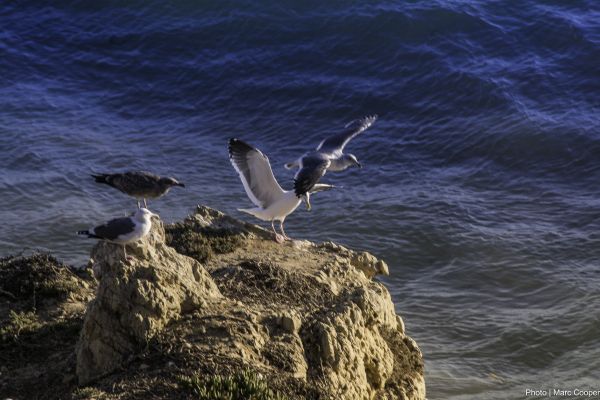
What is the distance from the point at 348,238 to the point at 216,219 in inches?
167

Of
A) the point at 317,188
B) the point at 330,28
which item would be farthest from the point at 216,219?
the point at 330,28

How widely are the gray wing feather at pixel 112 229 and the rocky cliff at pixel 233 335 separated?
226 mm

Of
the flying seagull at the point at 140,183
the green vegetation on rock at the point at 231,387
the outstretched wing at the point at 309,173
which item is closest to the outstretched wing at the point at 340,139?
the outstretched wing at the point at 309,173

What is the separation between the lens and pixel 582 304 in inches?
509

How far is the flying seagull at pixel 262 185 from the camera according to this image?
11227 millimetres

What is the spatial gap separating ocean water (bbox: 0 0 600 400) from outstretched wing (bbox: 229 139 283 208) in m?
2.64

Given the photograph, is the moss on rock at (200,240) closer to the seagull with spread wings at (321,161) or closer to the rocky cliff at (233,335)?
the rocky cliff at (233,335)

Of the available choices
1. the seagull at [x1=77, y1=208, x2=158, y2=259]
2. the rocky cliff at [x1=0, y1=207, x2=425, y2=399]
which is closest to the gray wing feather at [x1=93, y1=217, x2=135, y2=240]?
the seagull at [x1=77, y1=208, x2=158, y2=259]

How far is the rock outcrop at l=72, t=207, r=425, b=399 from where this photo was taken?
773 centimetres

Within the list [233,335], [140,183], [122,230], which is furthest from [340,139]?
[233,335]

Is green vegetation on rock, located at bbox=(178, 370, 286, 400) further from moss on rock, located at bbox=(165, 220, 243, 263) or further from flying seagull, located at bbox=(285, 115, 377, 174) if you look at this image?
flying seagull, located at bbox=(285, 115, 377, 174)

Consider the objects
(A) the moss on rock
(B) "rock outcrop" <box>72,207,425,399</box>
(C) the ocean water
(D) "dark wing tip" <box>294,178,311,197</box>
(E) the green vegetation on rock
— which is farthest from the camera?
(C) the ocean water

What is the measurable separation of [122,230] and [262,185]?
3.61 metres

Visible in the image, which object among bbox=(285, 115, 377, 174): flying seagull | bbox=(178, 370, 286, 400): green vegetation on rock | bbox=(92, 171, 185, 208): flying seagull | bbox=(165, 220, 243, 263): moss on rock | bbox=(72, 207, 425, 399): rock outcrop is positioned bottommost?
bbox=(178, 370, 286, 400): green vegetation on rock
